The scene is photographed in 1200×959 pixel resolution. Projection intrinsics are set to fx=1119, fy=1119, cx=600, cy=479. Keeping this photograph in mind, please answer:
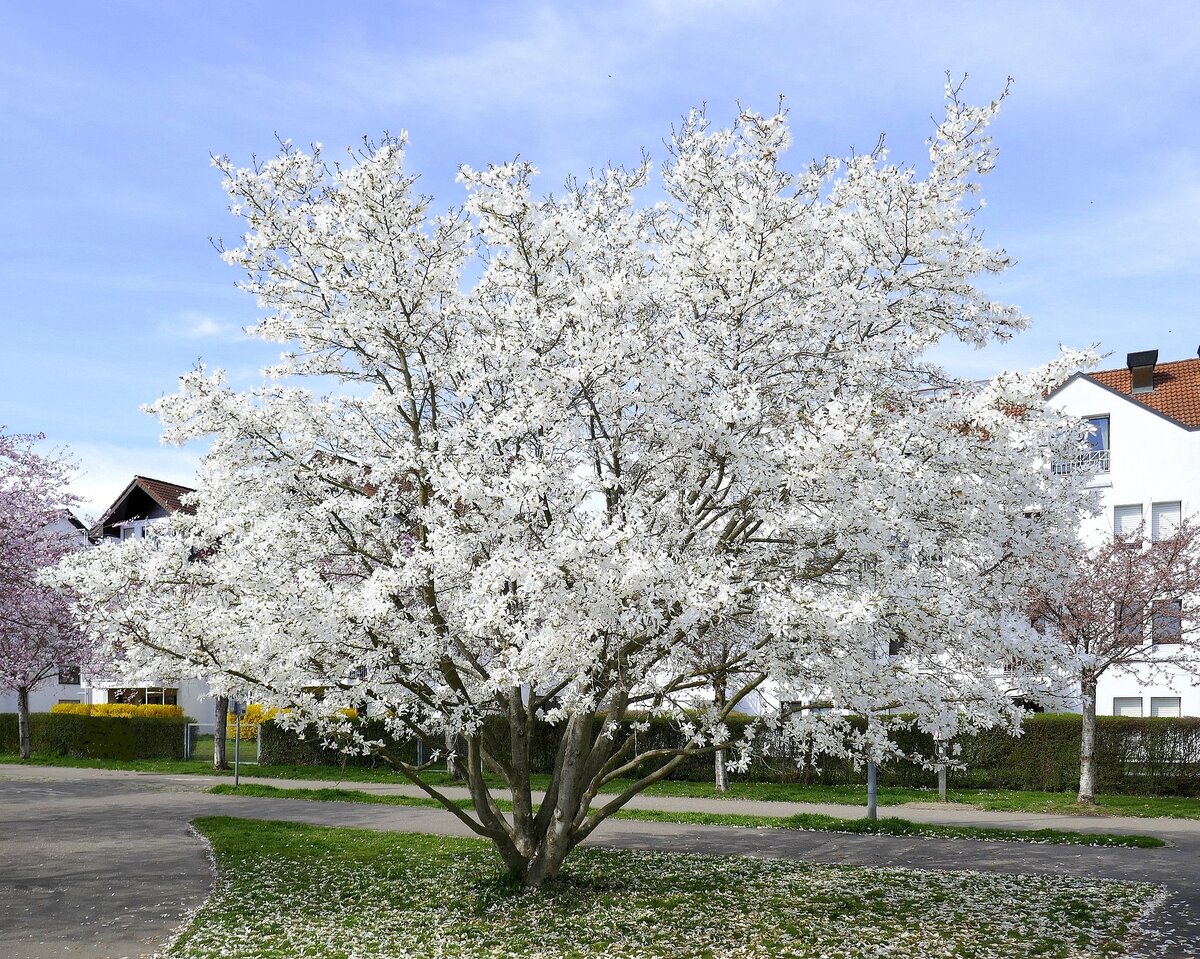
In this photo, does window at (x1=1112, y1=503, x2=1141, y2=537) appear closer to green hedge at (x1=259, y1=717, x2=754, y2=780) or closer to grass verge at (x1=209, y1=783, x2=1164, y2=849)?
green hedge at (x1=259, y1=717, x2=754, y2=780)

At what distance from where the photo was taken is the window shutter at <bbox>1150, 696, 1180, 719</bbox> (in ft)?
97.7

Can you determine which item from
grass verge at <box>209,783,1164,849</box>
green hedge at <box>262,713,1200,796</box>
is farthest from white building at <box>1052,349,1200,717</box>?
grass verge at <box>209,783,1164,849</box>

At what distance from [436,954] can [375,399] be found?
199 inches

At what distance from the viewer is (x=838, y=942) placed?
31.6ft

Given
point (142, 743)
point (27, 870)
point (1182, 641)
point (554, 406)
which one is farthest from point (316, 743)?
point (554, 406)

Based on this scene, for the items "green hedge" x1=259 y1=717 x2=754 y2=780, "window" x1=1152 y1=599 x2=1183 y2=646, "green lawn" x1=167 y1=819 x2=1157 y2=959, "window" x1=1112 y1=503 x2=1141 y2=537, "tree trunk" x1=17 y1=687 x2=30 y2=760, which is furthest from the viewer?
"tree trunk" x1=17 y1=687 x2=30 y2=760

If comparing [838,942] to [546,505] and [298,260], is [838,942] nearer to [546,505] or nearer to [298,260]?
[546,505]

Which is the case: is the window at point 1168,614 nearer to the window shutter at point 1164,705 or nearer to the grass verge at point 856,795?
the grass verge at point 856,795

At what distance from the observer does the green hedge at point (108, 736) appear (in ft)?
108

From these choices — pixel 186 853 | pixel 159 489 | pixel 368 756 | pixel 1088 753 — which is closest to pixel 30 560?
pixel 186 853

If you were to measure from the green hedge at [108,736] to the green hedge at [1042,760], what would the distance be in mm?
12220

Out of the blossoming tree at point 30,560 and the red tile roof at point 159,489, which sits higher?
the red tile roof at point 159,489

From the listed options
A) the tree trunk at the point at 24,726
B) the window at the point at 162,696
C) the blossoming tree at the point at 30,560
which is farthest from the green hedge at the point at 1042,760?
the window at the point at 162,696

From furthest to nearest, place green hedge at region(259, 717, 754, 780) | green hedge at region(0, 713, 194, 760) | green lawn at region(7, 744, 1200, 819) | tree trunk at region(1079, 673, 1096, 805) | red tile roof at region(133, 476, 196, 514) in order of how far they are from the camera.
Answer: red tile roof at region(133, 476, 196, 514)
green hedge at region(0, 713, 194, 760)
green hedge at region(259, 717, 754, 780)
tree trunk at region(1079, 673, 1096, 805)
green lawn at region(7, 744, 1200, 819)
